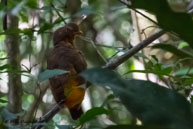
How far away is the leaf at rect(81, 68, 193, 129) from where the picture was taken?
538 mm

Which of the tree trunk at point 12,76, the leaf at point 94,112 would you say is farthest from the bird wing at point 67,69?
the leaf at point 94,112

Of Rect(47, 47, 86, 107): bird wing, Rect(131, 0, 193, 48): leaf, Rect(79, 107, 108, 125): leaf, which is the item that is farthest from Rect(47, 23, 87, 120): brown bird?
Rect(131, 0, 193, 48): leaf

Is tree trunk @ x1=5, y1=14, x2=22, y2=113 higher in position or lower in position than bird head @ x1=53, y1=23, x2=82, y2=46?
lower

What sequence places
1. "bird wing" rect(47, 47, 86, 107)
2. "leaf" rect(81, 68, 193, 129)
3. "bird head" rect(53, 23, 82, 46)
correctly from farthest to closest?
"bird head" rect(53, 23, 82, 46) → "bird wing" rect(47, 47, 86, 107) → "leaf" rect(81, 68, 193, 129)

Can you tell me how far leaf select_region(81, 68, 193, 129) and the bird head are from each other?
1.69 meters

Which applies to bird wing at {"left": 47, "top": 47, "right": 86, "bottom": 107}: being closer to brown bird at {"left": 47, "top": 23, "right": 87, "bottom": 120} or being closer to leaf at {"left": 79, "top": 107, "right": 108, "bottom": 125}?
brown bird at {"left": 47, "top": 23, "right": 87, "bottom": 120}

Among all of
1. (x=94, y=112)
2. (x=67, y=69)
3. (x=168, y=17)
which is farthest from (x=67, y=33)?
(x=168, y=17)

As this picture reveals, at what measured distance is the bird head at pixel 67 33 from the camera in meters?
2.26

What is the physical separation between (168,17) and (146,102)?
126 millimetres

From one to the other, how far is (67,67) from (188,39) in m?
1.28

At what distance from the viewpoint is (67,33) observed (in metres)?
2.29

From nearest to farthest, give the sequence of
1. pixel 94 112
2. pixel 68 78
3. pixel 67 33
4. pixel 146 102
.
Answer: pixel 146 102, pixel 94 112, pixel 68 78, pixel 67 33

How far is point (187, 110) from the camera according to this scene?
1.87 ft

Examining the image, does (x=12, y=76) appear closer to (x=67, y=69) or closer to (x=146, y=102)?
(x=67, y=69)
